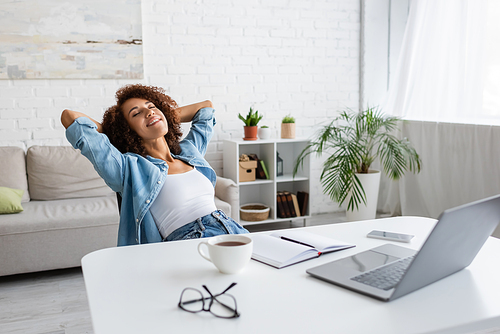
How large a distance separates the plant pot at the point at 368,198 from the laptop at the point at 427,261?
2.57 meters

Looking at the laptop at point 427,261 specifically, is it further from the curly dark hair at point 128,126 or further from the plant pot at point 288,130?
the plant pot at point 288,130

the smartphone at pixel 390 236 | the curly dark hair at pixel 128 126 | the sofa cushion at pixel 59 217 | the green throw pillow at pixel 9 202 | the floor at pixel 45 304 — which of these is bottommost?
the floor at pixel 45 304

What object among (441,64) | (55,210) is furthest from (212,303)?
(441,64)

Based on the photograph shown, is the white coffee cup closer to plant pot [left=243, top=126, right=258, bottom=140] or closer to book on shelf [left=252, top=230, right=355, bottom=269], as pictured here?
book on shelf [left=252, top=230, right=355, bottom=269]

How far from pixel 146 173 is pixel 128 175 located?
0.20 feet

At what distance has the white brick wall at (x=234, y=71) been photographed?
3.44 meters

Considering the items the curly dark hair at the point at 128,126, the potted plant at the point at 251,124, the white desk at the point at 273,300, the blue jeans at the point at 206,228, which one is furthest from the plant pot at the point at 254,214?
the white desk at the point at 273,300

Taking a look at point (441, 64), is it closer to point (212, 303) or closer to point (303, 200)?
point (303, 200)

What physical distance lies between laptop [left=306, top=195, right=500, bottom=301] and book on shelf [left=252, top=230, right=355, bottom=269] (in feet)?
0.24

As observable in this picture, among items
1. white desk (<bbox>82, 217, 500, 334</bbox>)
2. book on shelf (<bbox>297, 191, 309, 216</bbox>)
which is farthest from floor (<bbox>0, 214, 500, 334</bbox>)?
book on shelf (<bbox>297, 191, 309, 216</bbox>)

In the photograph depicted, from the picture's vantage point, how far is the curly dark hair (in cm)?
167

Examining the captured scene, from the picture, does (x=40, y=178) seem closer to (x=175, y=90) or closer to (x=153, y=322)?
(x=175, y=90)

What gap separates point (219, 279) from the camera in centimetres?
99

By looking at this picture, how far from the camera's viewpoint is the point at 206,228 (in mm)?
1571
